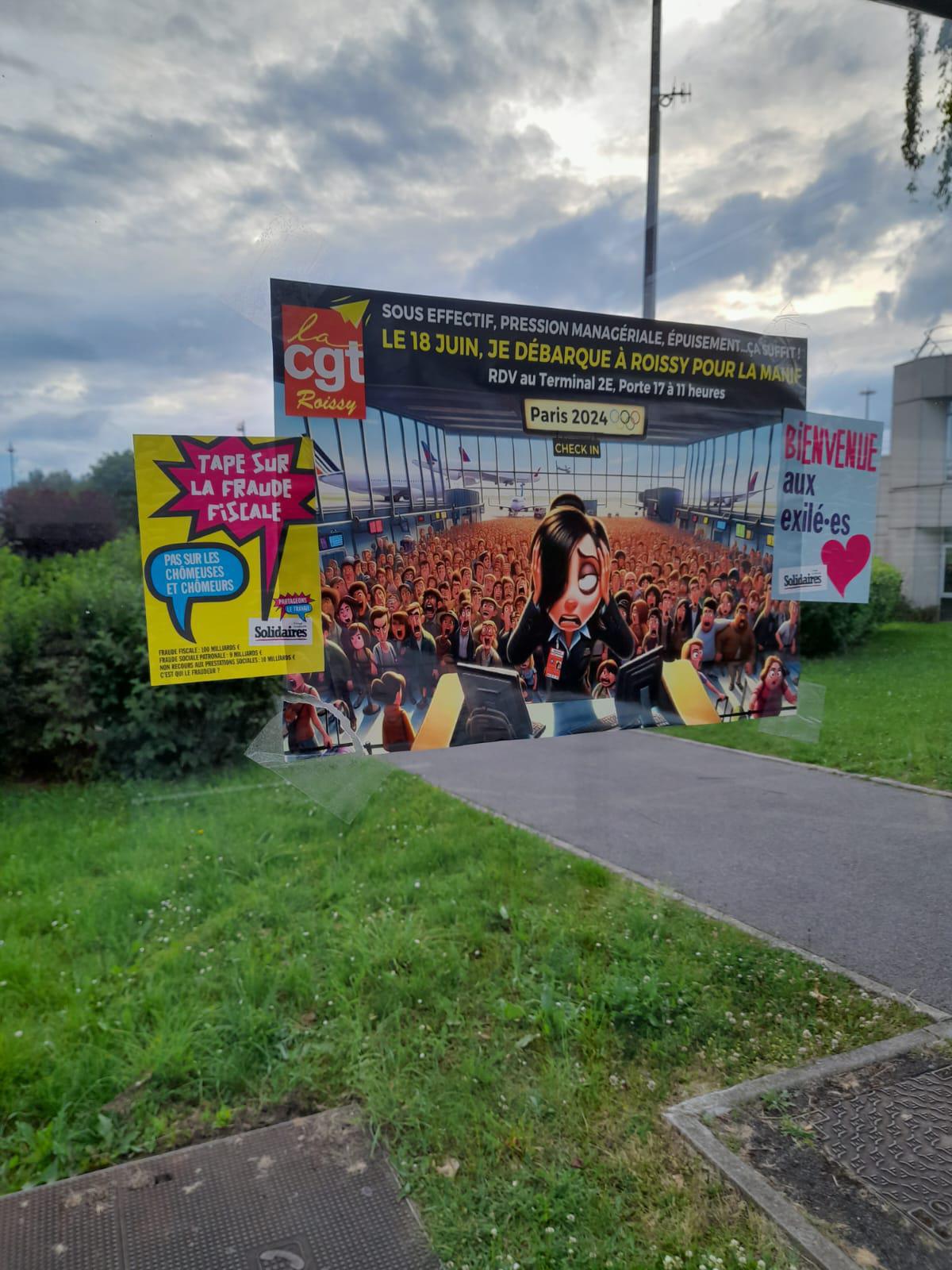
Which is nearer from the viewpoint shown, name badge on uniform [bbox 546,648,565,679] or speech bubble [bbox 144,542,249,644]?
speech bubble [bbox 144,542,249,644]

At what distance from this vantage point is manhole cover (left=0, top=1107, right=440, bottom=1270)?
139cm

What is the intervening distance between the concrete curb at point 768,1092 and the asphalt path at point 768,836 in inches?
7.4

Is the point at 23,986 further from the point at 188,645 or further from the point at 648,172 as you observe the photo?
the point at 648,172

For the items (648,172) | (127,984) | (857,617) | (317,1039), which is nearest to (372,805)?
(317,1039)

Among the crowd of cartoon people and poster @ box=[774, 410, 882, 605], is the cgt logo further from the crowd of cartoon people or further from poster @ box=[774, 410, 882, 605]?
poster @ box=[774, 410, 882, 605]

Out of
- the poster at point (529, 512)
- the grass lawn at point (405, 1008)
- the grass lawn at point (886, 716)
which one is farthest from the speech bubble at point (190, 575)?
the grass lawn at point (886, 716)

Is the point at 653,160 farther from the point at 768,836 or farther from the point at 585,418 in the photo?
the point at 768,836

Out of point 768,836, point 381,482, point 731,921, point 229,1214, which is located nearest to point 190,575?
point 381,482

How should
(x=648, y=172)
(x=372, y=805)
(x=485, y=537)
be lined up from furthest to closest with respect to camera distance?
(x=372, y=805) < (x=648, y=172) < (x=485, y=537)

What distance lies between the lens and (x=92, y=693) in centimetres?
186

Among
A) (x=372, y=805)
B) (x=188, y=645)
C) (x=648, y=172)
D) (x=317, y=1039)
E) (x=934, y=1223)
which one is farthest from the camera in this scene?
(x=372, y=805)

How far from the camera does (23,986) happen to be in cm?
Answer: 170

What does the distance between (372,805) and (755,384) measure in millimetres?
1186

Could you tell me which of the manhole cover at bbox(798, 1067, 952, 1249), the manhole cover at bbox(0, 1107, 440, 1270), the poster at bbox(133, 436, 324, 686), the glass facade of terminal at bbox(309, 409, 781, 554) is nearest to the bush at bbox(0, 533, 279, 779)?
the poster at bbox(133, 436, 324, 686)
